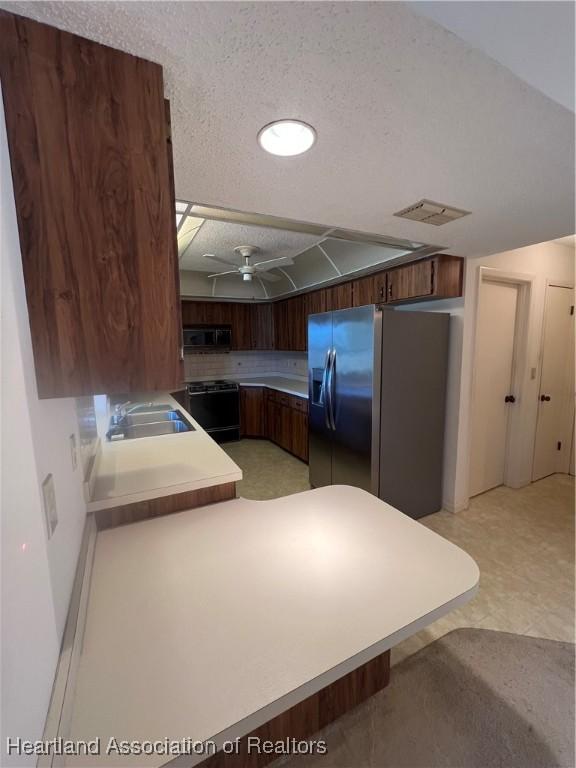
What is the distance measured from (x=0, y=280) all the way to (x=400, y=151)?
1253mm

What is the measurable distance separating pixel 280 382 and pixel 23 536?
177 inches

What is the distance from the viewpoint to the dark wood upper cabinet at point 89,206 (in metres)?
0.68

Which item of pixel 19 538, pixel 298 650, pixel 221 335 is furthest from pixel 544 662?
pixel 221 335

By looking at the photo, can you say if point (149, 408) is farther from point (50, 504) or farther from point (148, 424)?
point (50, 504)

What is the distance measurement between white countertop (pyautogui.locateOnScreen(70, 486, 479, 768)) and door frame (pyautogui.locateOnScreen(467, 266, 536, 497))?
2221mm

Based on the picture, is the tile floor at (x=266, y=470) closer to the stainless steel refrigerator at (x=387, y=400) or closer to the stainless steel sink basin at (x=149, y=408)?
the stainless steel refrigerator at (x=387, y=400)

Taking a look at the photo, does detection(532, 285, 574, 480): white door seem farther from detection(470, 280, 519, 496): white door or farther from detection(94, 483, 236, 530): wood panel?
detection(94, 483, 236, 530): wood panel

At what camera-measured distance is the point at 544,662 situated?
1518mm

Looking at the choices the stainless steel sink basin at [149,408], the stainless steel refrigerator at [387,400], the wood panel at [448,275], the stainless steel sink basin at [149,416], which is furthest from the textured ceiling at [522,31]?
the stainless steel sink basin at [149,408]

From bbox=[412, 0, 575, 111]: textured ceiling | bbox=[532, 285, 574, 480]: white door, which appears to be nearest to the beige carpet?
bbox=[412, 0, 575, 111]: textured ceiling

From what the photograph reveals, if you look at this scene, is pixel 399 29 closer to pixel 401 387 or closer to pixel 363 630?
pixel 363 630

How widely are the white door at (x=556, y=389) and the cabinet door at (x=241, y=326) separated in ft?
12.5

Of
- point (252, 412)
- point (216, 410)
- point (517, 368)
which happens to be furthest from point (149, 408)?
point (517, 368)

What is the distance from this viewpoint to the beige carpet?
1156 millimetres
